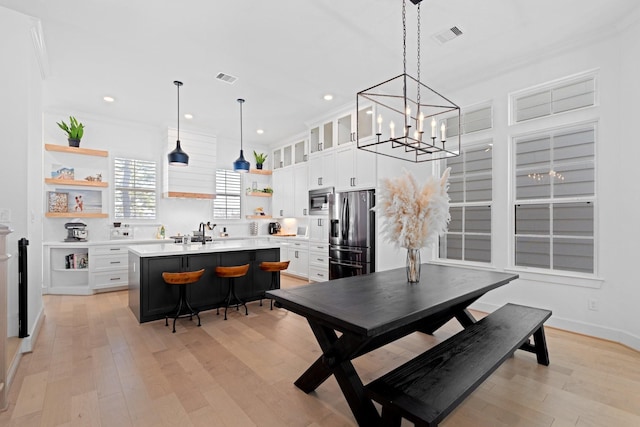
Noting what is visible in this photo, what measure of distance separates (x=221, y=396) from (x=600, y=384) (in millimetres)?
2853

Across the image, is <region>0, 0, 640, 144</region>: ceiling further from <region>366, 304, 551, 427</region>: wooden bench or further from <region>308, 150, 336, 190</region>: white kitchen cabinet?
<region>366, 304, 551, 427</region>: wooden bench

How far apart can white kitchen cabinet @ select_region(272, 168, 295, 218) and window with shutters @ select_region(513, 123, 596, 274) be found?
4.41 metres

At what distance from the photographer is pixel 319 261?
19.9ft

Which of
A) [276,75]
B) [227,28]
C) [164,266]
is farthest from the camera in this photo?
[276,75]

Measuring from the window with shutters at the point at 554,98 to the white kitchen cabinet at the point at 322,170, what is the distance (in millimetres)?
2856

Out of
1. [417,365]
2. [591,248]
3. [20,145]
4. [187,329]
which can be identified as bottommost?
[187,329]

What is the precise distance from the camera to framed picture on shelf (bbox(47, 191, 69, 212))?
5.45 m

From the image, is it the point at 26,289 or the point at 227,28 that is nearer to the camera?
the point at 26,289

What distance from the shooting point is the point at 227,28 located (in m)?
3.21

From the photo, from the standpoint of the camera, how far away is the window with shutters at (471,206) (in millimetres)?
4332

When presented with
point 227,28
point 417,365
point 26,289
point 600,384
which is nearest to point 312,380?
point 417,365

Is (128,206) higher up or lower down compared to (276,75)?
lower down

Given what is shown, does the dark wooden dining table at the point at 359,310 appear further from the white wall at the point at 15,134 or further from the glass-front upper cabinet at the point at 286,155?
the glass-front upper cabinet at the point at 286,155

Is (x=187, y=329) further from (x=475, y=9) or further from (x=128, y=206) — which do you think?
(x=475, y=9)
